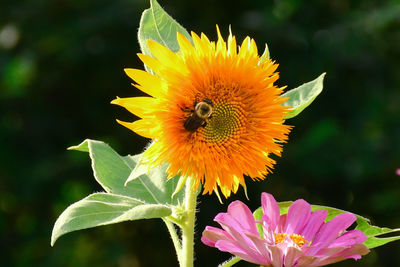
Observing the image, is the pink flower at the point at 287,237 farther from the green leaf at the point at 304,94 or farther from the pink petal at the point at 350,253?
the green leaf at the point at 304,94

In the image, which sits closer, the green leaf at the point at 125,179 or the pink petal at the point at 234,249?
the pink petal at the point at 234,249

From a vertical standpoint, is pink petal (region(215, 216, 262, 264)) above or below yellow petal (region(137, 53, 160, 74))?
below

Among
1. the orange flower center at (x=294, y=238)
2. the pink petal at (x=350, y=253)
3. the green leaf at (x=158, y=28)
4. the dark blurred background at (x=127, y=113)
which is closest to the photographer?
the pink petal at (x=350, y=253)

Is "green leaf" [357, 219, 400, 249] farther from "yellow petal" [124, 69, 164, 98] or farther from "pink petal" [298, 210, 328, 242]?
"yellow petal" [124, 69, 164, 98]

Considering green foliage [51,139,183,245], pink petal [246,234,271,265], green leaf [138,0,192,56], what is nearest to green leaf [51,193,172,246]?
green foliage [51,139,183,245]

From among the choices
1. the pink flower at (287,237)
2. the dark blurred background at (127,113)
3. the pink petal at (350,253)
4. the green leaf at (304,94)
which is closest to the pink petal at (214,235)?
the pink flower at (287,237)

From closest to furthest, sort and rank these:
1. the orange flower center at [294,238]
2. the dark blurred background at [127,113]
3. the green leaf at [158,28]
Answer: the orange flower center at [294,238] < the green leaf at [158,28] < the dark blurred background at [127,113]

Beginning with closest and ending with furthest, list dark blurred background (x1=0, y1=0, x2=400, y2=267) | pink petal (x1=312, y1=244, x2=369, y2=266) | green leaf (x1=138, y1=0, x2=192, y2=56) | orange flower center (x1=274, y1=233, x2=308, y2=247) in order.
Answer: pink petal (x1=312, y1=244, x2=369, y2=266)
orange flower center (x1=274, y1=233, x2=308, y2=247)
green leaf (x1=138, y1=0, x2=192, y2=56)
dark blurred background (x1=0, y1=0, x2=400, y2=267)

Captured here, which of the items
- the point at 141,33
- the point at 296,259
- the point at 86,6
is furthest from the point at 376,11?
the point at 296,259

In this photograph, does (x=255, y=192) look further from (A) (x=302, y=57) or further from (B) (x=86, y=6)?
(B) (x=86, y=6)
